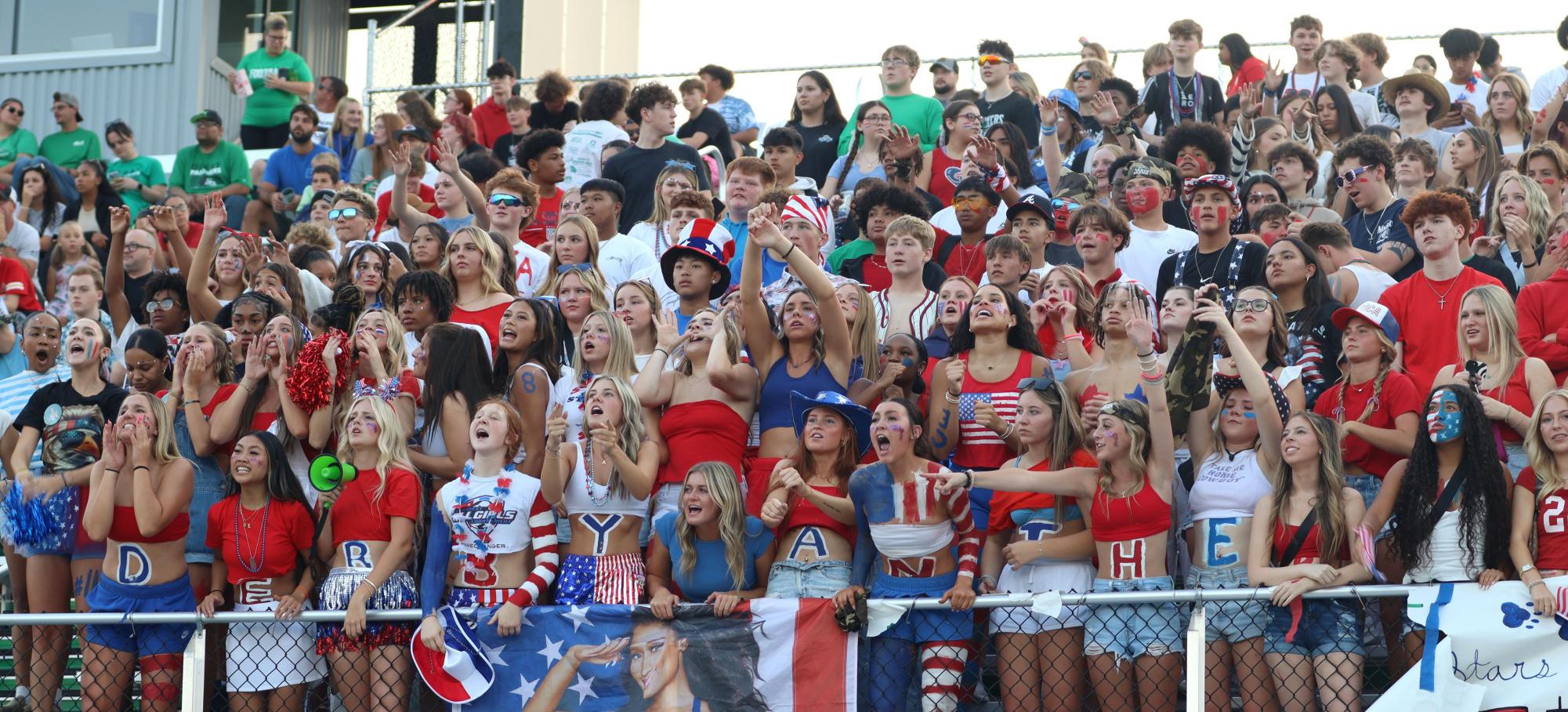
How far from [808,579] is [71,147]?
10845mm

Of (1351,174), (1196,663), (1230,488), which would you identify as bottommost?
(1196,663)

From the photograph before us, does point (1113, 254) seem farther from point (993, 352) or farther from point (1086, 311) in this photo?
point (993, 352)

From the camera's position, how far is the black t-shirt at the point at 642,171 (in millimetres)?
11125

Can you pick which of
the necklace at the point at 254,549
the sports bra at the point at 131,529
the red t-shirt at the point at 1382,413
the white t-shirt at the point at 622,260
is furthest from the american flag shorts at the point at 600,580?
the red t-shirt at the point at 1382,413

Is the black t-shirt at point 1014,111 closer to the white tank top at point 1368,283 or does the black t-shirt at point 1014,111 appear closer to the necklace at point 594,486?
the white tank top at point 1368,283

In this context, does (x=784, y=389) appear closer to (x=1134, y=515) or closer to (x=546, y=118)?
(x=1134, y=515)

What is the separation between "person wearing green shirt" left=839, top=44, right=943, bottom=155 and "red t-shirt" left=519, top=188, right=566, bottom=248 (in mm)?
2081

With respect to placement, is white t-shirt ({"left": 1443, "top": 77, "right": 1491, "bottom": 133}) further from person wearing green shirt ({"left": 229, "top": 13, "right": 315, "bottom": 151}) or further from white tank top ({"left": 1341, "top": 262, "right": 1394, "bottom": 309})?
person wearing green shirt ({"left": 229, "top": 13, "right": 315, "bottom": 151})

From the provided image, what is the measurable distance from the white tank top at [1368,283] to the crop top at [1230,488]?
1629 mm

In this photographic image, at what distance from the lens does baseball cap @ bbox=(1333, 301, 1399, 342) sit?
7312mm

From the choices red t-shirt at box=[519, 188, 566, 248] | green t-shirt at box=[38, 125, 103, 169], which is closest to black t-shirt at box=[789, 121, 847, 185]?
red t-shirt at box=[519, 188, 566, 248]

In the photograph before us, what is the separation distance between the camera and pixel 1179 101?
12906 mm

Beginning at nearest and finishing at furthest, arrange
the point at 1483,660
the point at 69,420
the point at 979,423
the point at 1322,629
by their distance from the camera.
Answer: the point at 1483,660 → the point at 1322,629 → the point at 979,423 → the point at 69,420

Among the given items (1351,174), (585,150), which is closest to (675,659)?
(1351,174)
